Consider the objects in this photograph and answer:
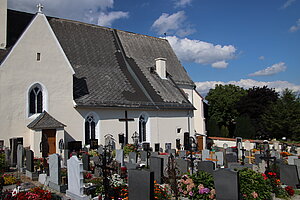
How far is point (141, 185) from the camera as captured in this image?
6395 mm

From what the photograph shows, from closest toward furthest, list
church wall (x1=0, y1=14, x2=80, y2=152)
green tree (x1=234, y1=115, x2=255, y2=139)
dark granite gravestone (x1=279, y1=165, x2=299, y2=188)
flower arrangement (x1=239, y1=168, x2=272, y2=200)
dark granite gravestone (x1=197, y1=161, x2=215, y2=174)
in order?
flower arrangement (x1=239, y1=168, x2=272, y2=200)
dark granite gravestone (x1=197, y1=161, x2=215, y2=174)
dark granite gravestone (x1=279, y1=165, x2=299, y2=188)
church wall (x1=0, y1=14, x2=80, y2=152)
green tree (x1=234, y1=115, x2=255, y2=139)

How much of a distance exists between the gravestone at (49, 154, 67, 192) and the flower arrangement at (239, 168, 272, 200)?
6.21m

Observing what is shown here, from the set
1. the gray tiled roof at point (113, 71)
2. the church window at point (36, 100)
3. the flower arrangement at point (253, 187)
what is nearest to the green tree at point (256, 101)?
the gray tiled roof at point (113, 71)

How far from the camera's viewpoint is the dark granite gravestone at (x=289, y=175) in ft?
35.4

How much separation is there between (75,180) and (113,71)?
15.6 metres

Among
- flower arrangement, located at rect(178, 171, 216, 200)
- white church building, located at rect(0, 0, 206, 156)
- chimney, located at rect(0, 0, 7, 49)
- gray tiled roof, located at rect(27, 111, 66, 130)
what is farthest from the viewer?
chimney, located at rect(0, 0, 7, 49)

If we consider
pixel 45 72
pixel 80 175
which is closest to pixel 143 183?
pixel 80 175

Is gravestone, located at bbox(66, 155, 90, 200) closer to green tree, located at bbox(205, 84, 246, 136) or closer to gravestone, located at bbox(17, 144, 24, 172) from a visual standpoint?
gravestone, located at bbox(17, 144, 24, 172)

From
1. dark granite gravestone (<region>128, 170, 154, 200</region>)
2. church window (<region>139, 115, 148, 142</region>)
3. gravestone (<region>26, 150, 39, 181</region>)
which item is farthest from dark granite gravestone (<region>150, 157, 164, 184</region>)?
church window (<region>139, 115, 148, 142</region>)

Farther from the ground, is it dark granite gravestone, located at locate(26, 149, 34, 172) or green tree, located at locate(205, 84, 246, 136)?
green tree, located at locate(205, 84, 246, 136)

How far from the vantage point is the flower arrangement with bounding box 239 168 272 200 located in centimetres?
811

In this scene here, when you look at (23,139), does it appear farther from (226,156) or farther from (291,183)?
(291,183)

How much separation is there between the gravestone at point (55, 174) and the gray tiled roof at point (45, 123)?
6402mm

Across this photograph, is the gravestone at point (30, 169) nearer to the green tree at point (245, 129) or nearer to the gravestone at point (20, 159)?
the gravestone at point (20, 159)
